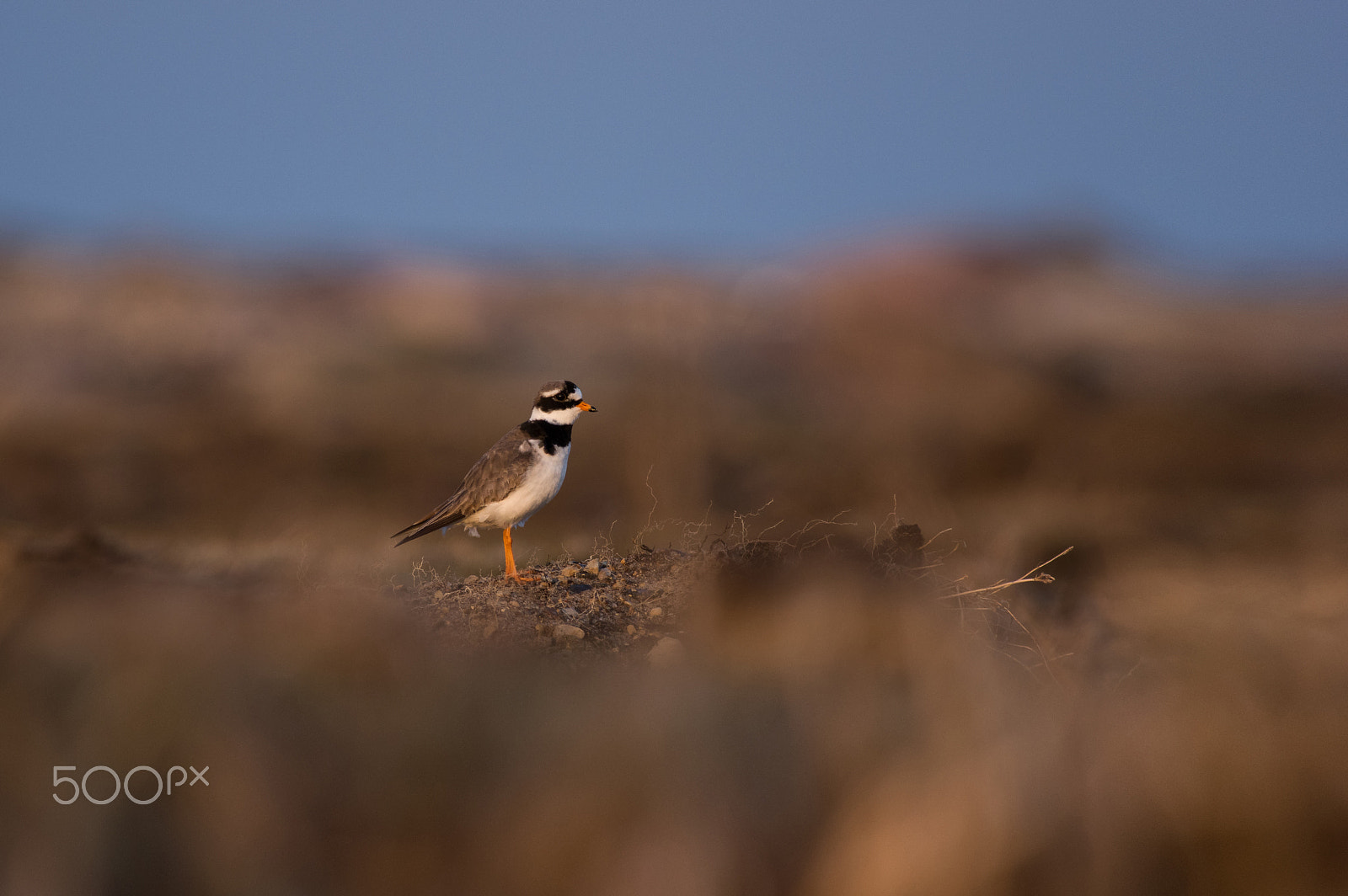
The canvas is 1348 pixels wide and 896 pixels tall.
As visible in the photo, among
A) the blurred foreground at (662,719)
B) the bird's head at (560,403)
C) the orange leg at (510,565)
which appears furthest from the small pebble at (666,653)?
the bird's head at (560,403)

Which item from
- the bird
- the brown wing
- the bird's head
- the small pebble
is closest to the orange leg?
the bird

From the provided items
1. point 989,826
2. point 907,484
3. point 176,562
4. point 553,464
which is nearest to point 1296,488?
point 907,484

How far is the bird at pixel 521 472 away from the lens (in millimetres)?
3732

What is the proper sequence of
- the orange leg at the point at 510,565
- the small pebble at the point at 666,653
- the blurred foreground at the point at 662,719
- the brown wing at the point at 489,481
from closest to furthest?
1. the blurred foreground at the point at 662,719
2. the small pebble at the point at 666,653
3. the orange leg at the point at 510,565
4. the brown wing at the point at 489,481

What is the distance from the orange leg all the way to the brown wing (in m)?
0.15

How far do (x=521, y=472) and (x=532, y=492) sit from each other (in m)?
0.09

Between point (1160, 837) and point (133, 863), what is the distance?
2102 millimetres

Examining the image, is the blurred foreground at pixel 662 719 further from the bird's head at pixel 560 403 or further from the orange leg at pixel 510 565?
the bird's head at pixel 560 403

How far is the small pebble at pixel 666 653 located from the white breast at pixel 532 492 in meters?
1.45

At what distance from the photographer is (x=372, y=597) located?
7.58ft

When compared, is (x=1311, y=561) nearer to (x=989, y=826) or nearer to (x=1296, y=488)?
(x=1296, y=488)

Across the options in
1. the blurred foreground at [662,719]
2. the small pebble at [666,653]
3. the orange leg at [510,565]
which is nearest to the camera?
the blurred foreground at [662,719]

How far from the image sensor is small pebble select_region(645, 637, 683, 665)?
2270mm

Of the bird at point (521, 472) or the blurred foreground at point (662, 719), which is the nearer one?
the blurred foreground at point (662, 719)
